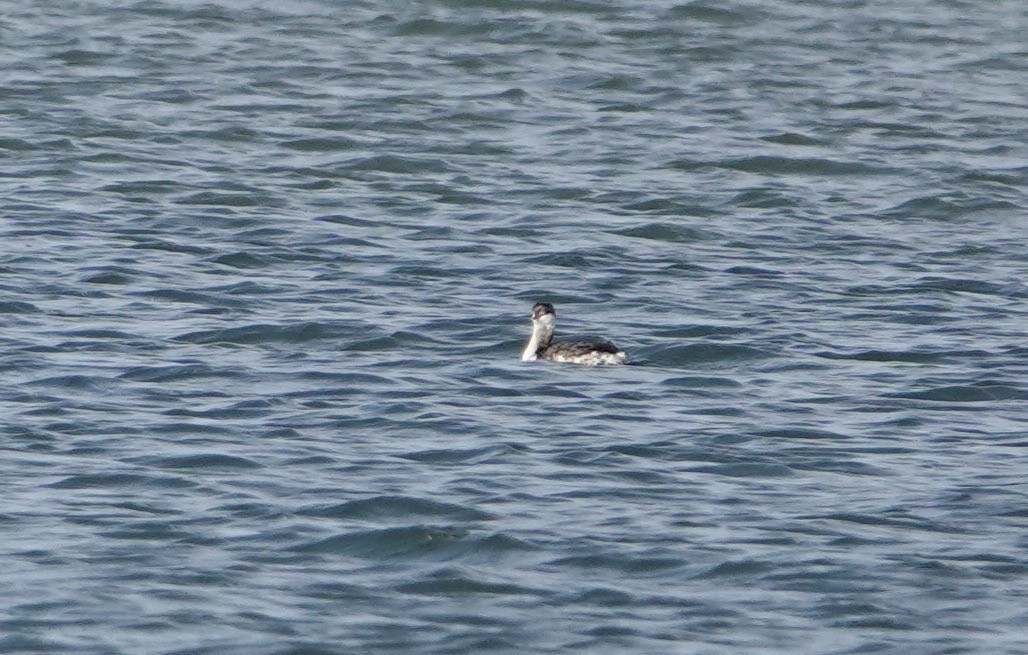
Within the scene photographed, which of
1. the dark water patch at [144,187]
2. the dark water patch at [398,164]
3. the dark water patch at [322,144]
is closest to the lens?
the dark water patch at [144,187]

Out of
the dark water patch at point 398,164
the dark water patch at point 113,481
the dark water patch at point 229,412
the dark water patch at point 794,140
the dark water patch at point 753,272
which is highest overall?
the dark water patch at point 113,481

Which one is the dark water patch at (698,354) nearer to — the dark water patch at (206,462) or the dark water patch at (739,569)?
the dark water patch at (206,462)

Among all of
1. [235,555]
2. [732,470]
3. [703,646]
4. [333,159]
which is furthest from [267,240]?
[703,646]

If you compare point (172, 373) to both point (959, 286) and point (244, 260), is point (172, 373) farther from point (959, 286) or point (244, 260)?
point (959, 286)

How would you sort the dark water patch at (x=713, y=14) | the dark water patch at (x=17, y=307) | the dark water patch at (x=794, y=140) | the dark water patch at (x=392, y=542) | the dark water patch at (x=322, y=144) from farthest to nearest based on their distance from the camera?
the dark water patch at (x=713, y=14) → the dark water patch at (x=794, y=140) → the dark water patch at (x=322, y=144) → the dark water patch at (x=17, y=307) → the dark water patch at (x=392, y=542)

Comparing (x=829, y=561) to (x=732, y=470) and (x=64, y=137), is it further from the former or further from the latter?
(x=64, y=137)

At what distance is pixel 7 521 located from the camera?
10617mm

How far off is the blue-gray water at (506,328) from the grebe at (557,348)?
11 cm

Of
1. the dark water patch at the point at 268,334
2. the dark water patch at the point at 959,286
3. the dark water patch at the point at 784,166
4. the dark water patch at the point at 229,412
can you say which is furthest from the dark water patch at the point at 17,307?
the dark water patch at the point at 784,166

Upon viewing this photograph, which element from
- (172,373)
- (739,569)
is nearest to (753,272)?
(172,373)

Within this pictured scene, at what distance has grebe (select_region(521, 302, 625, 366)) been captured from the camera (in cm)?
1450

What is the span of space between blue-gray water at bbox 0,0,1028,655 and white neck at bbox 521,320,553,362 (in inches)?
→ 8.5

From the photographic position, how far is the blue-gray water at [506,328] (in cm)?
988

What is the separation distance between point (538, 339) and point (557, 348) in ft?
0.84
